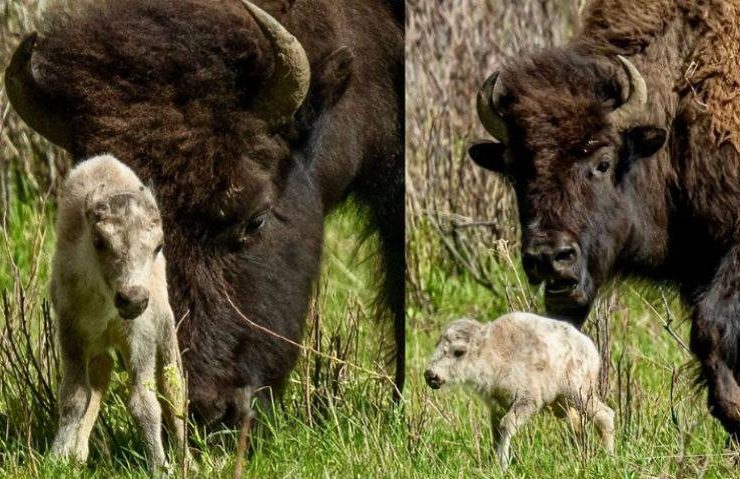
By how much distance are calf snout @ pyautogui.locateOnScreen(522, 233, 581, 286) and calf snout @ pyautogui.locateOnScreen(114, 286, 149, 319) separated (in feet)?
6.18

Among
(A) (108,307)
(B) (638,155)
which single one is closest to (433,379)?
(A) (108,307)

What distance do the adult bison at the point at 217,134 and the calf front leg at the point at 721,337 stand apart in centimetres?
135

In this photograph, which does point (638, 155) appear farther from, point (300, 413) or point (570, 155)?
point (300, 413)

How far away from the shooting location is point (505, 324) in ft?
16.9

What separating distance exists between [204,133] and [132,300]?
1201 mm

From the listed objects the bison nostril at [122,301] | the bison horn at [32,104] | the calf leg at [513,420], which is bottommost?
the calf leg at [513,420]

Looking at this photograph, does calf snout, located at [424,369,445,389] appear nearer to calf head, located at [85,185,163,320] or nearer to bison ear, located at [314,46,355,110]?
calf head, located at [85,185,163,320]

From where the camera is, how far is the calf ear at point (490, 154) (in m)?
6.05

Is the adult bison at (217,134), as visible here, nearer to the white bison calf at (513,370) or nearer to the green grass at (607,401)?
the green grass at (607,401)

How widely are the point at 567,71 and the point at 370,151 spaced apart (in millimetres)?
1055

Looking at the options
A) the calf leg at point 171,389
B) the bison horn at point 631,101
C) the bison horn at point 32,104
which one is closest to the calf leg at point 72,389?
the calf leg at point 171,389

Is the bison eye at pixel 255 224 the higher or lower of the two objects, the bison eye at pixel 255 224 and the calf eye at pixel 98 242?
the lower

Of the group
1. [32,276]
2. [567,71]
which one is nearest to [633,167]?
[567,71]

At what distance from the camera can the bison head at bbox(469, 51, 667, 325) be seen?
5.71 meters
